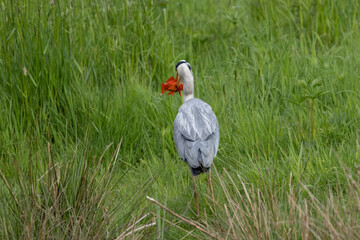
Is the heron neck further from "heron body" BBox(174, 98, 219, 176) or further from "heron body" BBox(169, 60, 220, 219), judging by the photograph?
"heron body" BBox(174, 98, 219, 176)

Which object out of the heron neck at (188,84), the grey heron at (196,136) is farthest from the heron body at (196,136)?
the heron neck at (188,84)

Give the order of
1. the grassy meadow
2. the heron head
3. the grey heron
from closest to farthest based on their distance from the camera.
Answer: the grassy meadow < the grey heron < the heron head

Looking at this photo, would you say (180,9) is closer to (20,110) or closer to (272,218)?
(20,110)

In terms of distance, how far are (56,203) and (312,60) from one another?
10.3ft

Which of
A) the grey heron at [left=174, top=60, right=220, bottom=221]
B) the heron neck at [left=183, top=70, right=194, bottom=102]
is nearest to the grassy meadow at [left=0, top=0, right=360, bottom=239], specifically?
the grey heron at [left=174, top=60, right=220, bottom=221]

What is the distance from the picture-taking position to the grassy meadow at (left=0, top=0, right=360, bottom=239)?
9.70ft

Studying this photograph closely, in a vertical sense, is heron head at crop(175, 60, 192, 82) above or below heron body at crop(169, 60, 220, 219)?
above

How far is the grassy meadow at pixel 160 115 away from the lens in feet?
9.70

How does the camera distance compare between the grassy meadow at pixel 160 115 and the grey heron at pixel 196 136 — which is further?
the grey heron at pixel 196 136

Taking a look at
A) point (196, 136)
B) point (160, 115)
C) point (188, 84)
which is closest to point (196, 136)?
point (196, 136)

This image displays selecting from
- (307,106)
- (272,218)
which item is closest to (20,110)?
(307,106)

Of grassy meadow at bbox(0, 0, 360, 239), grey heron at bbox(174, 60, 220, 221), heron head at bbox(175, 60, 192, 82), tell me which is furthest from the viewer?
heron head at bbox(175, 60, 192, 82)

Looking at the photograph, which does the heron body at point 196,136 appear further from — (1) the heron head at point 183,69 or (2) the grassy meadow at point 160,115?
(2) the grassy meadow at point 160,115

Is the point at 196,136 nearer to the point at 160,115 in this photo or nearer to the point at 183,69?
the point at 183,69
